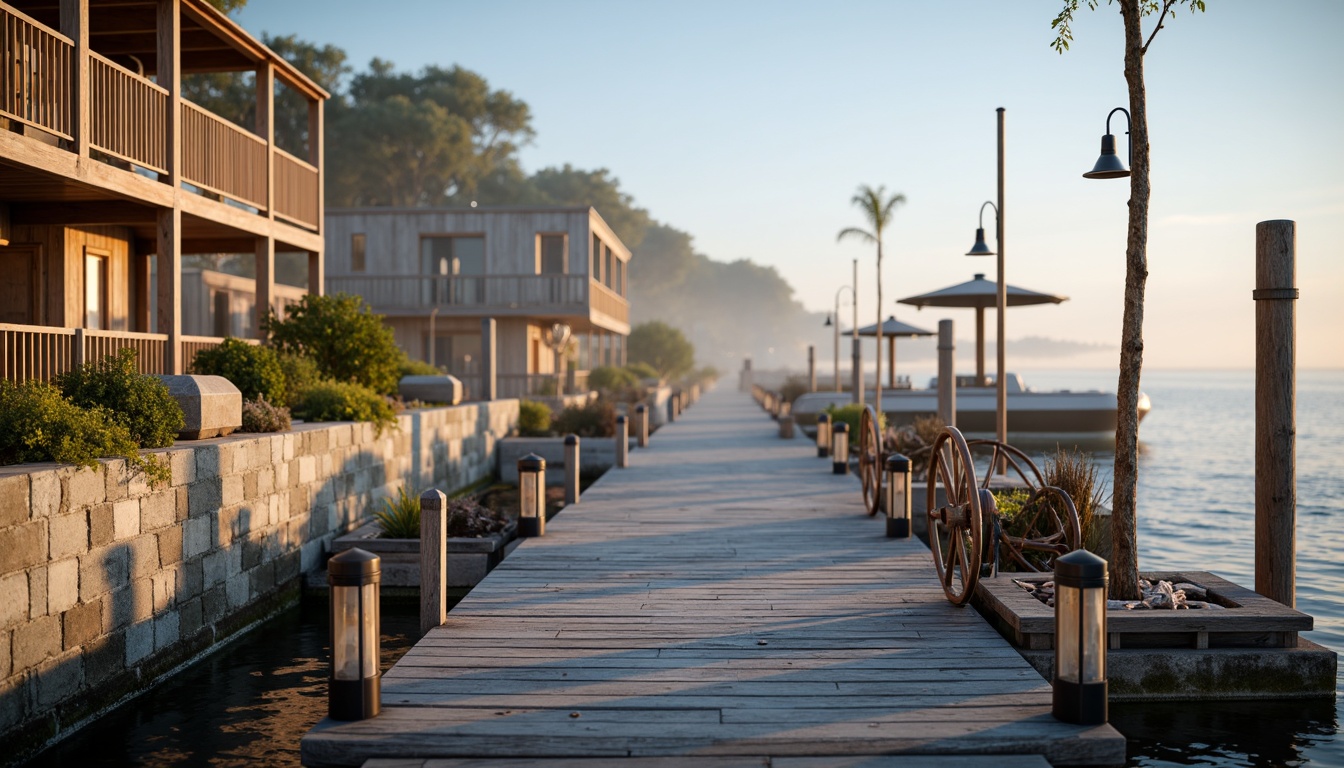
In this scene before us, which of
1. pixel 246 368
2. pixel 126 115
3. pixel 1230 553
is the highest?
pixel 126 115

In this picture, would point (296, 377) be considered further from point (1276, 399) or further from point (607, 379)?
point (607, 379)

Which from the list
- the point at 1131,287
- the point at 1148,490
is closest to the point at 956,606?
the point at 1131,287

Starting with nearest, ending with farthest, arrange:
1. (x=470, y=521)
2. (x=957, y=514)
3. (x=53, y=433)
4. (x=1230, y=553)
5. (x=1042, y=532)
Result: 1. (x=53, y=433)
2. (x=957, y=514)
3. (x=1042, y=532)
4. (x=470, y=521)
5. (x=1230, y=553)

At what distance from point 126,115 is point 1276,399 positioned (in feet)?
37.1

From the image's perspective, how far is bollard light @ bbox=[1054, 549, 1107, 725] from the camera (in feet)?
16.4

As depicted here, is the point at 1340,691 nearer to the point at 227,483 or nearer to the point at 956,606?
the point at 956,606

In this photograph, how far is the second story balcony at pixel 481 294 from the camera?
95.0 ft

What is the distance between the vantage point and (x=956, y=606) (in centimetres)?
755

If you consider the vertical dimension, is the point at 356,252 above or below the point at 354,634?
above

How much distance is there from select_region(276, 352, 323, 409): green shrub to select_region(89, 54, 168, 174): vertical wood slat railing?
2.59m

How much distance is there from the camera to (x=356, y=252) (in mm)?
30594

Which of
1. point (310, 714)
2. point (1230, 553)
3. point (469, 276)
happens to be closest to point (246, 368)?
point (310, 714)

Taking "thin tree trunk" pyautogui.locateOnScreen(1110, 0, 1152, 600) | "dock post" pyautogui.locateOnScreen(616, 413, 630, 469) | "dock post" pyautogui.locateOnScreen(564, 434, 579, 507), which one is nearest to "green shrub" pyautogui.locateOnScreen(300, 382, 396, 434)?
"dock post" pyautogui.locateOnScreen(564, 434, 579, 507)

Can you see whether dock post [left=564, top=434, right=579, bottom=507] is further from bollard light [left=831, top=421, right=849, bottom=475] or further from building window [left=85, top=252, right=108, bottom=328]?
building window [left=85, top=252, right=108, bottom=328]
